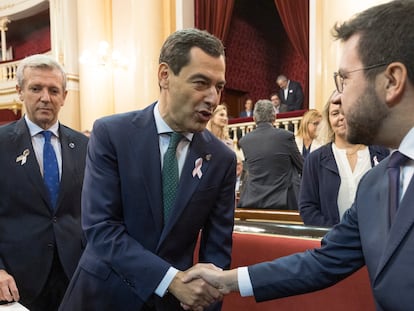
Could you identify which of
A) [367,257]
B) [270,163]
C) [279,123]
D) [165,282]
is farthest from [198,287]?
[279,123]

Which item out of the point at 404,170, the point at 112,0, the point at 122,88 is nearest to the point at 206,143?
the point at 404,170

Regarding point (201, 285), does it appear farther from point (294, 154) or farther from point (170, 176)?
point (294, 154)

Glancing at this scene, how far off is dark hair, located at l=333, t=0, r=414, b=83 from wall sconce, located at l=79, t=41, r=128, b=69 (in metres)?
8.76

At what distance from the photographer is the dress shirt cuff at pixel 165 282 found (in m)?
1.46

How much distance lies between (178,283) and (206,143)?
49 cm

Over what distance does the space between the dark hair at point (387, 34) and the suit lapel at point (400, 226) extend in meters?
0.29

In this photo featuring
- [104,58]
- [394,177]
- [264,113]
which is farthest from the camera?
[104,58]

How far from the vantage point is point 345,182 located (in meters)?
2.41

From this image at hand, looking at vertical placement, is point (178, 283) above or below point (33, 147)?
below

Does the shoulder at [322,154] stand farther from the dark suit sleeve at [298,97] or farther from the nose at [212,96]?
the dark suit sleeve at [298,97]

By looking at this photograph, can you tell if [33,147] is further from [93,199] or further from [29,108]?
[93,199]

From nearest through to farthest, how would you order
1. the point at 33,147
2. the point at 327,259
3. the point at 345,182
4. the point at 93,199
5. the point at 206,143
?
the point at 327,259
the point at 93,199
the point at 206,143
the point at 33,147
the point at 345,182

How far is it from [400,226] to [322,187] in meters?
1.35

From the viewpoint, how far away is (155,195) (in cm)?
150
